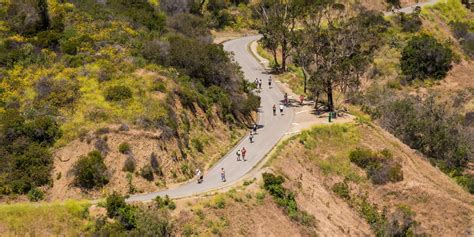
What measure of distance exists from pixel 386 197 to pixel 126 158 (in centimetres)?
2086

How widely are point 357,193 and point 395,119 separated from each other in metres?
15.4

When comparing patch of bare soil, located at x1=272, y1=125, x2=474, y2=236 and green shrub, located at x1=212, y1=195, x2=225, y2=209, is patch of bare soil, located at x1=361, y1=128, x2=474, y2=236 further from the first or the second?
green shrub, located at x1=212, y1=195, x2=225, y2=209

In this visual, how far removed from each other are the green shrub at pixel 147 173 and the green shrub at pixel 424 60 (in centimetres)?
5178

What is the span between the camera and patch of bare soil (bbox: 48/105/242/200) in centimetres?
3884

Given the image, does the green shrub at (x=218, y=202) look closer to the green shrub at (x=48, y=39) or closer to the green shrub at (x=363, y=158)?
the green shrub at (x=363, y=158)

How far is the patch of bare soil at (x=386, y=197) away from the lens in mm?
42375

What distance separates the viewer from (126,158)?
40656 millimetres

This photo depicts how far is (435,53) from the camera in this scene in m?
82.1

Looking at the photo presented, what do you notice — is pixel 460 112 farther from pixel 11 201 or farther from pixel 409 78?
pixel 11 201

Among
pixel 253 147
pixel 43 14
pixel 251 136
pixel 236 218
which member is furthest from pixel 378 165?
pixel 43 14

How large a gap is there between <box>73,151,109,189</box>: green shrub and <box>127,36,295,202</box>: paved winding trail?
101 inches

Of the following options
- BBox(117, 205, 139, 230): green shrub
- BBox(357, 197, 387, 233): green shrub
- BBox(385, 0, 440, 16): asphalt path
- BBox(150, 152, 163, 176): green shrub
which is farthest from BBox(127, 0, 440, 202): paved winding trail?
BBox(385, 0, 440, 16): asphalt path

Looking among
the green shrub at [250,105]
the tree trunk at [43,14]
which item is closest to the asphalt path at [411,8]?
the green shrub at [250,105]

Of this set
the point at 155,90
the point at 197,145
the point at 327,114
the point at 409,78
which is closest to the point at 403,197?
the point at 327,114
